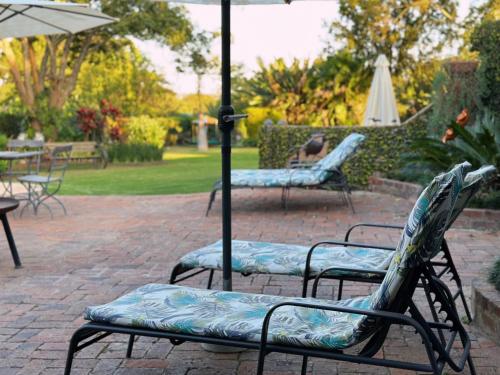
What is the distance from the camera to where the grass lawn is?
12.7m

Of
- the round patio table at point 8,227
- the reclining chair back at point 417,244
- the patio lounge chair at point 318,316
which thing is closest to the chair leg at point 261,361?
the patio lounge chair at point 318,316

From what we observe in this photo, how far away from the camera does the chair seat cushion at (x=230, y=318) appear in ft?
8.32

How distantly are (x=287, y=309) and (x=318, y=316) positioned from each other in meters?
0.17

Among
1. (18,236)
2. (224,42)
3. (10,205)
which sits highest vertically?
(224,42)

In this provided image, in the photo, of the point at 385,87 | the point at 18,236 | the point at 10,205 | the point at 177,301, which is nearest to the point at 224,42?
the point at 177,301

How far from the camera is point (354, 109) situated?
73.5ft

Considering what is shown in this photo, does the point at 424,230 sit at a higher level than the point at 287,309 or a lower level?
higher

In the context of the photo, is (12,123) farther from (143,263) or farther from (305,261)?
(305,261)

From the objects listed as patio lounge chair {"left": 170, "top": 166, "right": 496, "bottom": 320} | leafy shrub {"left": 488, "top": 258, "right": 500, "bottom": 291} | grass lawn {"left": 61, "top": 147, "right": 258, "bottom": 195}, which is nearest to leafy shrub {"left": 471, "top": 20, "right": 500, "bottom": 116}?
grass lawn {"left": 61, "top": 147, "right": 258, "bottom": 195}

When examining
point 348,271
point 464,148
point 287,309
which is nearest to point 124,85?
point 464,148

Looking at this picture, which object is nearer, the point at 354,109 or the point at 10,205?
the point at 10,205

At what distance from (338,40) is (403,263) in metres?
22.9

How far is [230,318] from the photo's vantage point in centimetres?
279

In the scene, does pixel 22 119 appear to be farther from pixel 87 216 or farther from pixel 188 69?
pixel 188 69
